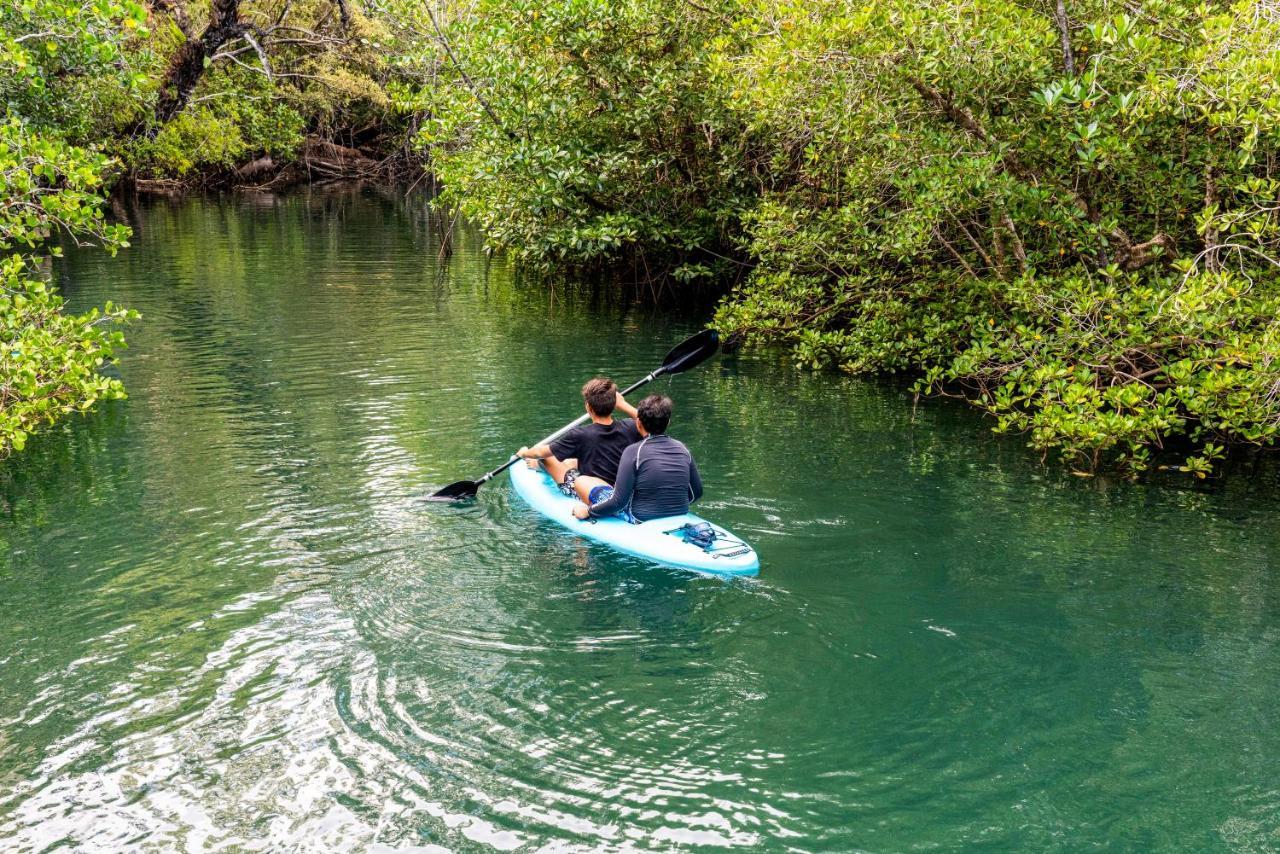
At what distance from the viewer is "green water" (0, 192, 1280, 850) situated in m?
4.56

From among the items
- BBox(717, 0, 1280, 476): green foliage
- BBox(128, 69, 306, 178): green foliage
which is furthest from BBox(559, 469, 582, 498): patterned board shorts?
BBox(128, 69, 306, 178): green foliage

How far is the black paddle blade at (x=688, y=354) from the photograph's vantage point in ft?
34.2

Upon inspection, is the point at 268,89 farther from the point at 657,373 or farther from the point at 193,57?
the point at 657,373

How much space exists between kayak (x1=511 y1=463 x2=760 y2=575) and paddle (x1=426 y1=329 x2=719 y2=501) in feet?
1.69

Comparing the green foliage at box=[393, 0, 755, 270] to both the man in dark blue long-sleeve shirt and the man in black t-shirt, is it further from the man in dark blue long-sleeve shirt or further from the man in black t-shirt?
the man in dark blue long-sleeve shirt

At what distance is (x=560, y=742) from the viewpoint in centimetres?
503

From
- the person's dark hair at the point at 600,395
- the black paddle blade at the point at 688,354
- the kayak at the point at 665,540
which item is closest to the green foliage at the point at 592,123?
the black paddle blade at the point at 688,354

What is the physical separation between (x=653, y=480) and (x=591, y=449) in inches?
34.3

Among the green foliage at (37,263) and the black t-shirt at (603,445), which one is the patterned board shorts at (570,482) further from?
the green foliage at (37,263)

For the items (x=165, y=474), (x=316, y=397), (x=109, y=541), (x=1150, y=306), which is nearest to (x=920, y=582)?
(x=1150, y=306)

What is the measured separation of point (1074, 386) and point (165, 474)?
7590mm

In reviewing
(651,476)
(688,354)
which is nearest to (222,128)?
(688,354)

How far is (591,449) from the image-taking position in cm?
802

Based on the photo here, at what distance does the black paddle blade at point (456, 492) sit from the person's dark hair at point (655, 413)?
5.85 ft
